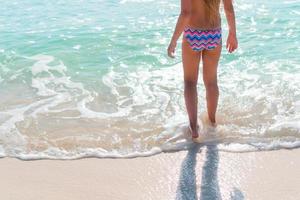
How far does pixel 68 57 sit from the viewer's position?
700 cm

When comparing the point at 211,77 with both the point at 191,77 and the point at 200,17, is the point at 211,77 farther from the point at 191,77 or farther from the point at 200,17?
the point at 200,17

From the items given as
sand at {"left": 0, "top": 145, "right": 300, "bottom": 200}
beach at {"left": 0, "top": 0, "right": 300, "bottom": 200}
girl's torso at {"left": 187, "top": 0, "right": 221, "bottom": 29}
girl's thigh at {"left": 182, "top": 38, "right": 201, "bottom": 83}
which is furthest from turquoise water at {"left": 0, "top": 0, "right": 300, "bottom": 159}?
girl's torso at {"left": 187, "top": 0, "right": 221, "bottom": 29}

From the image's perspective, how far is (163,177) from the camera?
368cm

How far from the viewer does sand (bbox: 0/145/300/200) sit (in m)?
3.45

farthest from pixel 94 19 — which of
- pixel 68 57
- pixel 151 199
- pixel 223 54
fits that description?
pixel 151 199

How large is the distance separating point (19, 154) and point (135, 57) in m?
3.02

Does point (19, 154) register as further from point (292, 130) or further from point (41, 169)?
point (292, 130)

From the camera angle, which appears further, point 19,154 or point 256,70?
point 256,70

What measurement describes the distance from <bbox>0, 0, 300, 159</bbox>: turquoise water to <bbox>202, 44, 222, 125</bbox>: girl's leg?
0.15m

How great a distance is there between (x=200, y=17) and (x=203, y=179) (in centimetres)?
137

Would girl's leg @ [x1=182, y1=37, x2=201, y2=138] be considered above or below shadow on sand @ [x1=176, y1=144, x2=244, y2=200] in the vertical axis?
above

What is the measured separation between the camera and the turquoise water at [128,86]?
435cm

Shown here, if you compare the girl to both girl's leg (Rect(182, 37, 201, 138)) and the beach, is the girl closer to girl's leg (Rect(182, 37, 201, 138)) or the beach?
girl's leg (Rect(182, 37, 201, 138))

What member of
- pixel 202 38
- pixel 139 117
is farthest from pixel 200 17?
pixel 139 117
